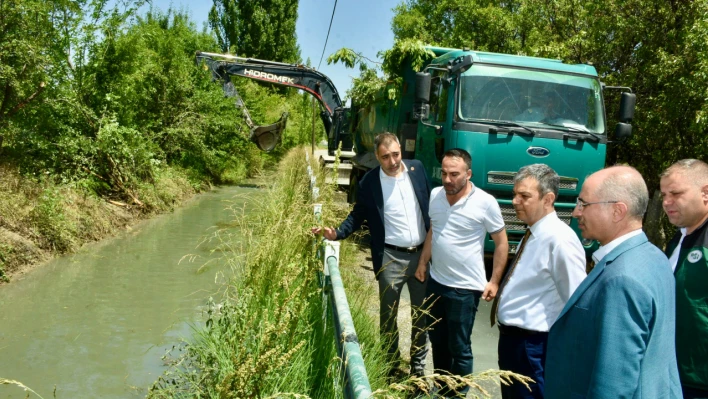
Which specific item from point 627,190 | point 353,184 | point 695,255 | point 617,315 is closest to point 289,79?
point 353,184

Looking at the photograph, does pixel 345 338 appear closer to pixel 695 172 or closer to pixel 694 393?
pixel 694 393

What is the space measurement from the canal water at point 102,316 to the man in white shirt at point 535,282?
2481 millimetres

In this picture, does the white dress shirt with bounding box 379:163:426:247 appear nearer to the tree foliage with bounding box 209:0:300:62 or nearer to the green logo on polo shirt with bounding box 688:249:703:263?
the green logo on polo shirt with bounding box 688:249:703:263

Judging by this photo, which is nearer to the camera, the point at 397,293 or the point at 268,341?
the point at 268,341

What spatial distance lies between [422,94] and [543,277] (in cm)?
540

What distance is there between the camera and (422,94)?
859 cm

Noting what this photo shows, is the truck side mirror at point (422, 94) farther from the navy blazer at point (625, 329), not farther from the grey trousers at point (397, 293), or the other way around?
the navy blazer at point (625, 329)

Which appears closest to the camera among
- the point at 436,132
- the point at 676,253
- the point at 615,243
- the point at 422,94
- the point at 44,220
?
the point at 615,243

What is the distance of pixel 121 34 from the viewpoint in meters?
12.5

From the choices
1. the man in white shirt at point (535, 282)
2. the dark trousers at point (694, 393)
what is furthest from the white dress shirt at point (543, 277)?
the dark trousers at point (694, 393)

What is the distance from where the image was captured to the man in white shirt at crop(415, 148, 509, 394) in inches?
169

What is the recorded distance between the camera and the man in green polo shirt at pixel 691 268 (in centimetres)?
279

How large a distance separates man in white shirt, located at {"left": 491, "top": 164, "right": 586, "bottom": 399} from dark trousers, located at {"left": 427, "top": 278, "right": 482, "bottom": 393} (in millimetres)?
618

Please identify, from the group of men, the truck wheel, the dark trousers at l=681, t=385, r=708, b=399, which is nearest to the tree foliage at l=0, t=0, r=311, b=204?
the truck wheel
